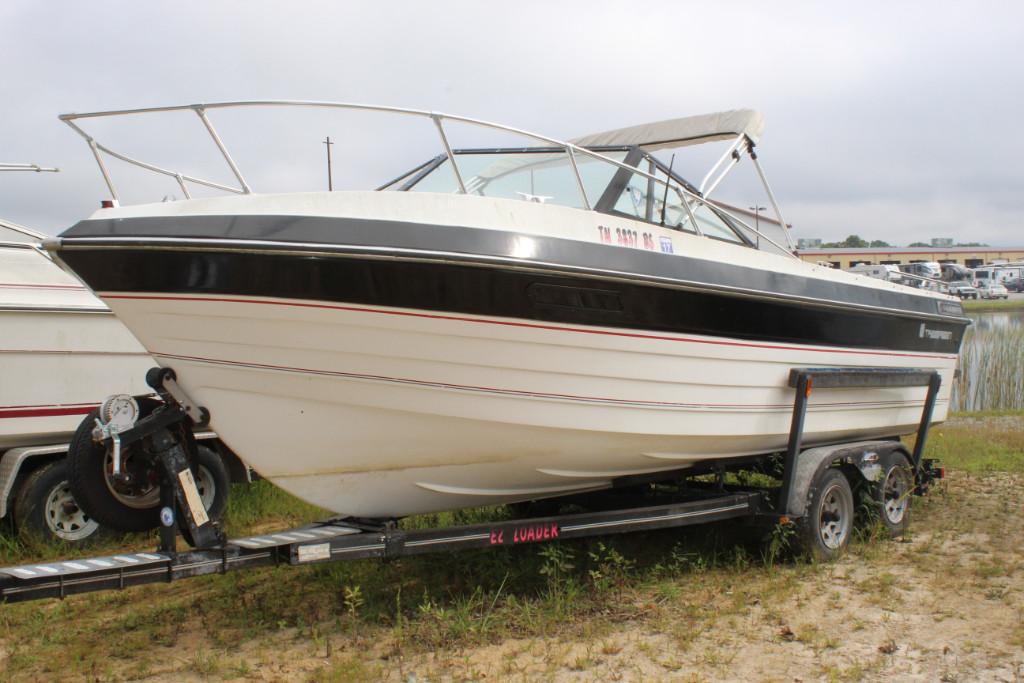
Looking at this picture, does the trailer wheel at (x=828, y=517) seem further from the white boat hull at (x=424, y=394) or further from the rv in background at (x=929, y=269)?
the rv in background at (x=929, y=269)

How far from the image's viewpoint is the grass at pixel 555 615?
357 centimetres

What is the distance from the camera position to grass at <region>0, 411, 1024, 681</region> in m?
3.57

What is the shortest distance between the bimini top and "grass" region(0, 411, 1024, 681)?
2.59 metres

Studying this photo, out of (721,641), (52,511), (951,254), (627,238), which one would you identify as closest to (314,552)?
(721,641)

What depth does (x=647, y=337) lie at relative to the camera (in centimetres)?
401

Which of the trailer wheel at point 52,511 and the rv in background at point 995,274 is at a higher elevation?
the rv in background at point 995,274

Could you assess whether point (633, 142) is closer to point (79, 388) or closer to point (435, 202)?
point (435, 202)

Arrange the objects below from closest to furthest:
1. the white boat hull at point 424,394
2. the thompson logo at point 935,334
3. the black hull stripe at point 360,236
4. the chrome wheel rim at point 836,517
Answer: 1. the black hull stripe at point 360,236
2. the white boat hull at point 424,394
3. the chrome wheel rim at point 836,517
4. the thompson logo at point 935,334

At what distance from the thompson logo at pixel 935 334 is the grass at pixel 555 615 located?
1.36m

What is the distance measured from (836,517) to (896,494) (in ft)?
2.34

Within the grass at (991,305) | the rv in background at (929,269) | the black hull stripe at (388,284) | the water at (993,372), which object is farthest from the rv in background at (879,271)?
the grass at (991,305)

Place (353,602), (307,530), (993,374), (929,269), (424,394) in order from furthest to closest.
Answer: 1. (993,374)
2. (929,269)
3. (353,602)
4. (307,530)
5. (424,394)

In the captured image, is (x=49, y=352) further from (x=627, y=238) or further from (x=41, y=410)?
(x=627, y=238)

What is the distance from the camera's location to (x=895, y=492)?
564 centimetres
